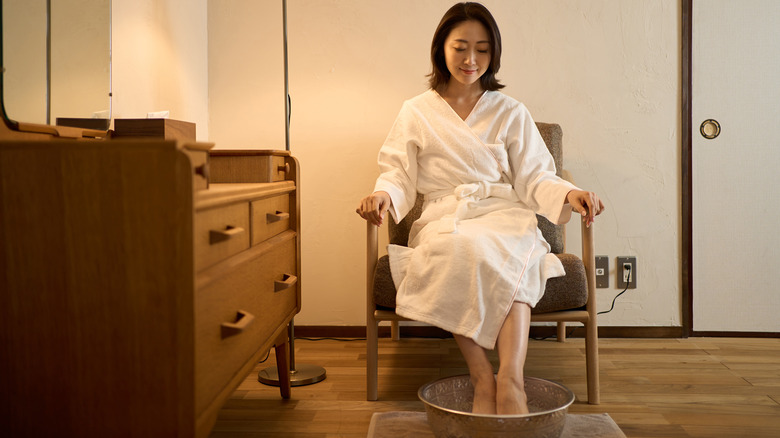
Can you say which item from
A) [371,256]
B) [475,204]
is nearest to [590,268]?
[475,204]

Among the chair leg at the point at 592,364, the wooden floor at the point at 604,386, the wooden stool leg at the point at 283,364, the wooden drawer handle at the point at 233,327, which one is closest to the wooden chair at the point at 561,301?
the chair leg at the point at 592,364

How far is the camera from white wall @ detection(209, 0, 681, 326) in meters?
2.68

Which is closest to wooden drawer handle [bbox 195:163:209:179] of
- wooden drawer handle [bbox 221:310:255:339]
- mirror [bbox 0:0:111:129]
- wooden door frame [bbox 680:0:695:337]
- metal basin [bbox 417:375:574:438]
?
wooden drawer handle [bbox 221:310:255:339]

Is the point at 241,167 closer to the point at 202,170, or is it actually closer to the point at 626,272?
the point at 202,170

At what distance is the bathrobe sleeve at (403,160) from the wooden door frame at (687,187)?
1.19m

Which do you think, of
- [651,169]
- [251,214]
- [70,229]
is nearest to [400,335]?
Result: [651,169]

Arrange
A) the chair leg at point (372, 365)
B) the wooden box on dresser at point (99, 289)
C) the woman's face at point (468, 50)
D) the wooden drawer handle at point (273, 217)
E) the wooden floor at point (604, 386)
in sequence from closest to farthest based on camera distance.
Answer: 1. the wooden box on dresser at point (99, 289)
2. the wooden drawer handle at point (273, 217)
3. the wooden floor at point (604, 386)
4. the chair leg at point (372, 365)
5. the woman's face at point (468, 50)

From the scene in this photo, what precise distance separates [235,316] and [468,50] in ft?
3.98

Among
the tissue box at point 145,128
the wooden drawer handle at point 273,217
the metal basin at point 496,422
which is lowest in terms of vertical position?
the metal basin at point 496,422

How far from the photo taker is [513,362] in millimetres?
1634

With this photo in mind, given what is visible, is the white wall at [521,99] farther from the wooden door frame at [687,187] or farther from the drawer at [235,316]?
the drawer at [235,316]

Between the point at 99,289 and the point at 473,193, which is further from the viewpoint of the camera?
the point at 473,193

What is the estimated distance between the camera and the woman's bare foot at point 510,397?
1557 mm

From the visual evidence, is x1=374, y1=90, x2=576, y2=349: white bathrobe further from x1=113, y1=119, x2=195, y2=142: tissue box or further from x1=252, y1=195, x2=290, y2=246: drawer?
x1=113, y1=119, x2=195, y2=142: tissue box
